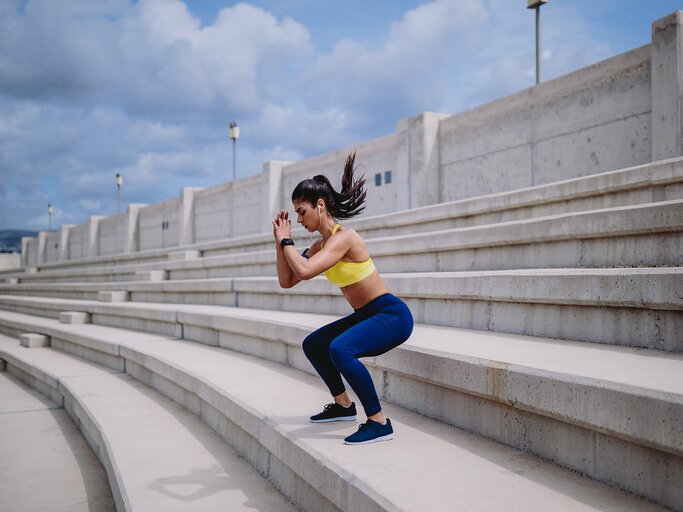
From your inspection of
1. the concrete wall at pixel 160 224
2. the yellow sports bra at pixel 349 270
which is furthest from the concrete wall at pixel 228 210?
the yellow sports bra at pixel 349 270

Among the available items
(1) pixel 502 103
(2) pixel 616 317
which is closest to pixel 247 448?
(2) pixel 616 317

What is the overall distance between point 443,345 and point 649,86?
6.22 meters

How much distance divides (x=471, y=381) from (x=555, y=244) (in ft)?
6.64

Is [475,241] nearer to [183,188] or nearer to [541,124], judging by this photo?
[541,124]

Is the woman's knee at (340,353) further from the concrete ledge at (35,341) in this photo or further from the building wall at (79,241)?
the building wall at (79,241)

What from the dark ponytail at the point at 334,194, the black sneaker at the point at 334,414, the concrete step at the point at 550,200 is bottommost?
the black sneaker at the point at 334,414

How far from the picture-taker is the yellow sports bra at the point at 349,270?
3.04m

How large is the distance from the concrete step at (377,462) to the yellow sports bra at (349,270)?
0.79 m

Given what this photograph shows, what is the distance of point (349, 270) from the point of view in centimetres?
304

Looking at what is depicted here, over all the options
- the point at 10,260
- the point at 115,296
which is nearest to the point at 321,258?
the point at 115,296

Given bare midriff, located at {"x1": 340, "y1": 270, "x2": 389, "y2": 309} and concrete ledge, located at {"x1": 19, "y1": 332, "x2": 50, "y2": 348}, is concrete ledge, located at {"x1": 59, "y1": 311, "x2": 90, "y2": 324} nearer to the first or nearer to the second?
concrete ledge, located at {"x1": 19, "y1": 332, "x2": 50, "y2": 348}

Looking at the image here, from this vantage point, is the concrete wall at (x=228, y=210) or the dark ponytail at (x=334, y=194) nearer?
the dark ponytail at (x=334, y=194)

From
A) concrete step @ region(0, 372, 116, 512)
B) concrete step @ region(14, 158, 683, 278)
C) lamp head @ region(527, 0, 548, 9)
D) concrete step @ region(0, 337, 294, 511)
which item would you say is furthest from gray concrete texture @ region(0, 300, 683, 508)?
lamp head @ region(527, 0, 548, 9)

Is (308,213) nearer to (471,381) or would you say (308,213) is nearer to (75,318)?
(471,381)
